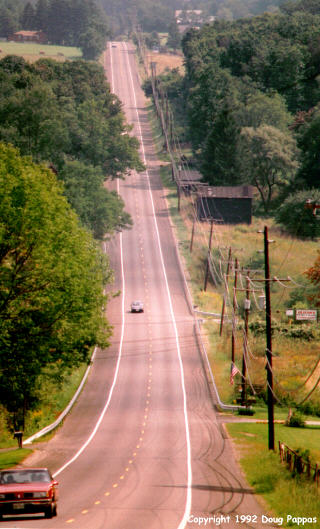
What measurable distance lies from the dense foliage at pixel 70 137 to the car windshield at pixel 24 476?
82415 millimetres

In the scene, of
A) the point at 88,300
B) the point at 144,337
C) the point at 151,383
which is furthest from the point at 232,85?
the point at 88,300

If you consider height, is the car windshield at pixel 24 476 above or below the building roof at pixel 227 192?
above

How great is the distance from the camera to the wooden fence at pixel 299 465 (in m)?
33.2

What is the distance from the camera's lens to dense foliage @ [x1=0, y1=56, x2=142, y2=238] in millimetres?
114500

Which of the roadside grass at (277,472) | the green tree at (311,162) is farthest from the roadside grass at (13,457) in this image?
the green tree at (311,162)

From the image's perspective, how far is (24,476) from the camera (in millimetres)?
29172

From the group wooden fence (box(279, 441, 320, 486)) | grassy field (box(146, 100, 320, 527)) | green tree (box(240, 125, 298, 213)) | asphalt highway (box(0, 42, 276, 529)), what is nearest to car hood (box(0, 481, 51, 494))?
asphalt highway (box(0, 42, 276, 529))

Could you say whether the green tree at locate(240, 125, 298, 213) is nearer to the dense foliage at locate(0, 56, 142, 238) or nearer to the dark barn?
the dark barn

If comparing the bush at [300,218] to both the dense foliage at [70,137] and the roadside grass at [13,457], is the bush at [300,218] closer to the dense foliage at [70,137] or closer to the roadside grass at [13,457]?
the dense foliage at [70,137]

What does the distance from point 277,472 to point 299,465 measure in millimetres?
1294

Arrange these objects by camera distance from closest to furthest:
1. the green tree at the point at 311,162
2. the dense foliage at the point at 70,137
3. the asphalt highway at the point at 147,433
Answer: the asphalt highway at the point at 147,433 < the dense foliage at the point at 70,137 < the green tree at the point at 311,162

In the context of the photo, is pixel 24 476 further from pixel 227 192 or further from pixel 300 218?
pixel 227 192

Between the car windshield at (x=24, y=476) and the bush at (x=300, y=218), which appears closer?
the car windshield at (x=24, y=476)

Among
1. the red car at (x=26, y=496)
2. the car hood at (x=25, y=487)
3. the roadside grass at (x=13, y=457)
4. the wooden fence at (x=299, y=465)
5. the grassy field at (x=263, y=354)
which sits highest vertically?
the car hood at (x=25, y=487)
